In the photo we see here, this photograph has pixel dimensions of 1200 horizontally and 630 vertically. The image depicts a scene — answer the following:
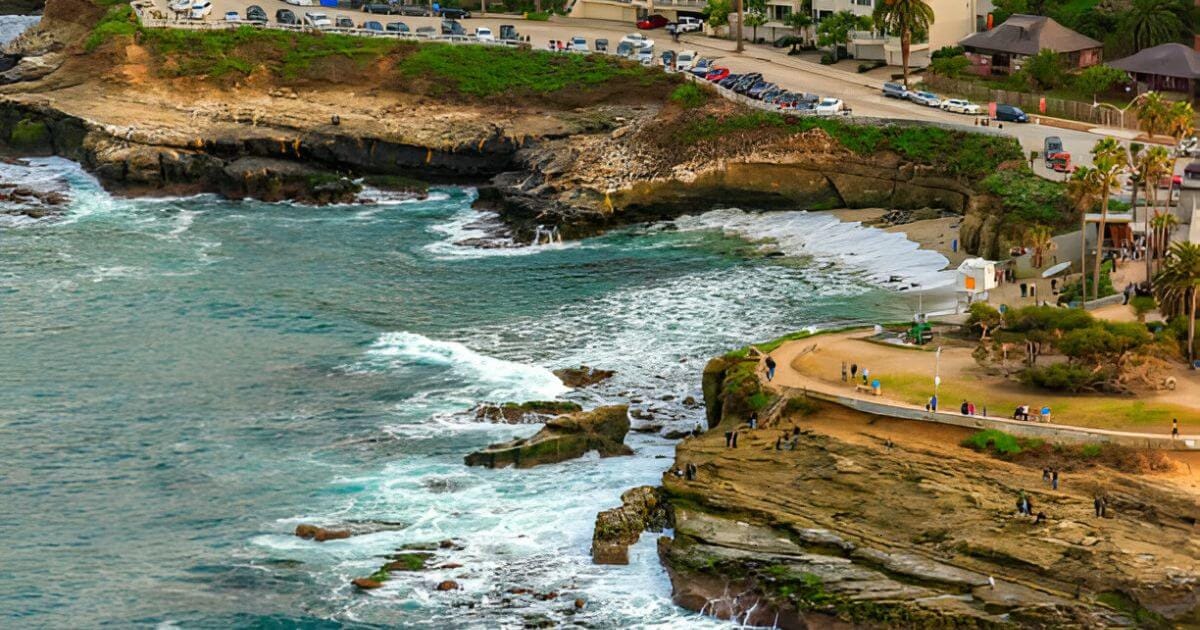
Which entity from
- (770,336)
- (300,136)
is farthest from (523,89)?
(770,336)

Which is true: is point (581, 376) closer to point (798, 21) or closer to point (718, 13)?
point (798, 21)

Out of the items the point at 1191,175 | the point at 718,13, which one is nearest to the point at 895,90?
the point at 718,13

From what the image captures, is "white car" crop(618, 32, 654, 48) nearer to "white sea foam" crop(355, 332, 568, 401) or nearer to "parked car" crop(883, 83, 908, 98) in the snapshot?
"parked car" crop(883, 83, 908, 98)

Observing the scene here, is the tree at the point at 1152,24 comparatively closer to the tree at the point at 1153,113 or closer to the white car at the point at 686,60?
the white car at the point at 686,60

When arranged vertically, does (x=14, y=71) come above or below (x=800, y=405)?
above

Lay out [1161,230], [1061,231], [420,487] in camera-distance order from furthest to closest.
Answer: [1061,231], [1161,230], [420,487]

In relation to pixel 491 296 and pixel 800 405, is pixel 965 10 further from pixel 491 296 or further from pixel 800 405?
pixel 800 405

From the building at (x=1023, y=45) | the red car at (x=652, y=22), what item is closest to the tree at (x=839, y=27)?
the building at (x=1023, y=45)

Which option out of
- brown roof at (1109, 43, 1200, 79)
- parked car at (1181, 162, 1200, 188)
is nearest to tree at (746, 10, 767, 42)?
brown roof at (1109, 43, 1200, 79)
